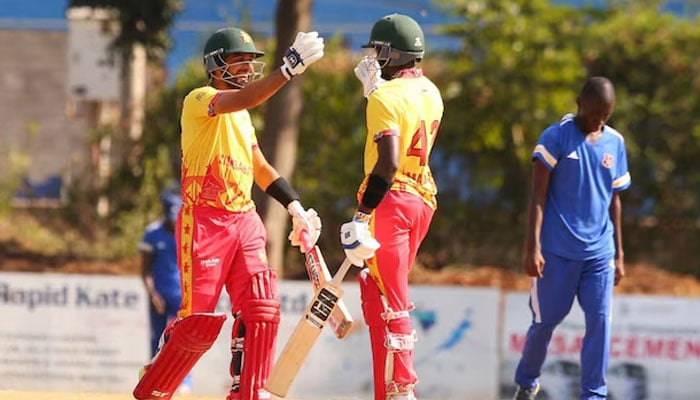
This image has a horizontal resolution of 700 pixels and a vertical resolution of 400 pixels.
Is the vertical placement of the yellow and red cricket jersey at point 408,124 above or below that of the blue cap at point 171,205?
above

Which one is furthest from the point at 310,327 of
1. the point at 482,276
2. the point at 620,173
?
the point at 482,276

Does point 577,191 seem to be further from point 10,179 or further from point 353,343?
point 10,179

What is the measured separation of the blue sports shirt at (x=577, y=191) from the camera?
27.5ft

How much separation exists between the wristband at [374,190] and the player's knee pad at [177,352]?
99 cm

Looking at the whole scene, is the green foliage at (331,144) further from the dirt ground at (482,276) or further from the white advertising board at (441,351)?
the white advertising board at (441,351)

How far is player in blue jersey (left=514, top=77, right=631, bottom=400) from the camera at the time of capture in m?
8.34

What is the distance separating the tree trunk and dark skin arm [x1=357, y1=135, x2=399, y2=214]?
8.84 m

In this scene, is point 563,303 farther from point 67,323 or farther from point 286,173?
point 286,173

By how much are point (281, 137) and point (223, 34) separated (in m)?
8.67

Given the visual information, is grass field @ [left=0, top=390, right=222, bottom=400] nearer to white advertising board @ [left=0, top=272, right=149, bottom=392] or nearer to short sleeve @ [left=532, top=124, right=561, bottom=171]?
short sleeve @ [left=532, top=124, right=561, bottom=171]

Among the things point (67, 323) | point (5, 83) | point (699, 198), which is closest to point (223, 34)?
point (67, 323)

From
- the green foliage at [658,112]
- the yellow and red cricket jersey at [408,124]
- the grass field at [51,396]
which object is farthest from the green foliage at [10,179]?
the yellow and red cricket jersey at [408,124]

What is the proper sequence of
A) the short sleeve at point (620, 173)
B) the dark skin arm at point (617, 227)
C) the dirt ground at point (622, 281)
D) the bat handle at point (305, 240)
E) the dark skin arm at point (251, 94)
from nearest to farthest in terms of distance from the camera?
the dark skin arm at point (251, 94) < the bat handle at point (305, 240) < the short sleeve at point (620, 173) < the dark skin arm at point (617, 227) < the dirt ground at point (622, 281)

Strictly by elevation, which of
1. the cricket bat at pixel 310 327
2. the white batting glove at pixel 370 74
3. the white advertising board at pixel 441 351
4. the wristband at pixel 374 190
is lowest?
the white advertising board at pixel 441 351
